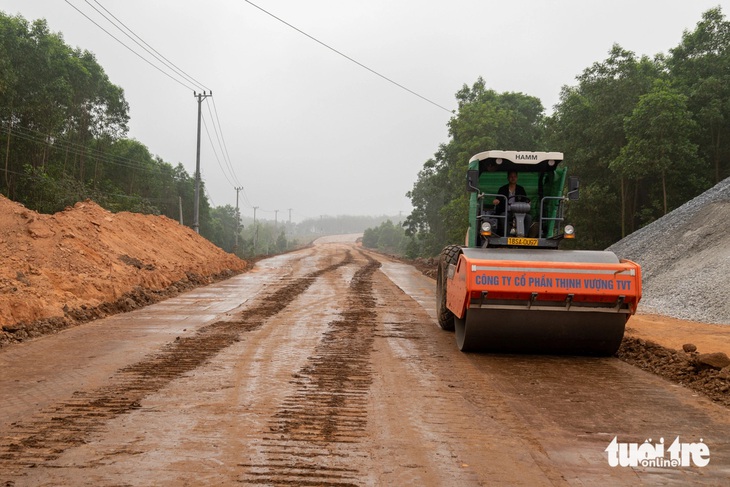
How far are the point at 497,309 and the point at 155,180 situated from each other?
68201 mm

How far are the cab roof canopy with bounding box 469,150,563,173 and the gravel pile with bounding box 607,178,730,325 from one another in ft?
18.6

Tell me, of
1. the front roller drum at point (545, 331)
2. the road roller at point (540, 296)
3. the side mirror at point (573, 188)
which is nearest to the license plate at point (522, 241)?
the road roller at point (540, 296)

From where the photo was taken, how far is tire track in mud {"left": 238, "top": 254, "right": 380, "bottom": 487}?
3695mm

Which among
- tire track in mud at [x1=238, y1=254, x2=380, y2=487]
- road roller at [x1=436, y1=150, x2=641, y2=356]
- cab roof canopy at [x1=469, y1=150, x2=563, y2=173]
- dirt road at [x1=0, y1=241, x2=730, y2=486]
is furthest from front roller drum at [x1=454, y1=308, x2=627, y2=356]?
cab roof canopy at [x1=469, y1=150, x2=563, y2=173]

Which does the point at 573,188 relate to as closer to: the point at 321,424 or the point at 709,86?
the point at 321,424

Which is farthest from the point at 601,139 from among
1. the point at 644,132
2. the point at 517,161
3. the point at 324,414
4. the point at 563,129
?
the point at 324,414

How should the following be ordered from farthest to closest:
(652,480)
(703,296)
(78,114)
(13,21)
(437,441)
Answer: (78,114)
(13,21)
(703,296)
(437,441)
(652,480)

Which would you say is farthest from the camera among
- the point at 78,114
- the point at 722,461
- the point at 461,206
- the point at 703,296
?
the point at 78,114

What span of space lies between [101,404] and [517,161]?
23.1 feet

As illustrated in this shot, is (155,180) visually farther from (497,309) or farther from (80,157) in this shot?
(497,309)

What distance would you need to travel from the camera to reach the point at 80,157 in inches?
1988

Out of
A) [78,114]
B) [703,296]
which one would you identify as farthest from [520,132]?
[78,114]

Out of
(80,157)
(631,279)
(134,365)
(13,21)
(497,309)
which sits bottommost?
(134,365)

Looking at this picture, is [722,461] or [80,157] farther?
[80,157]
